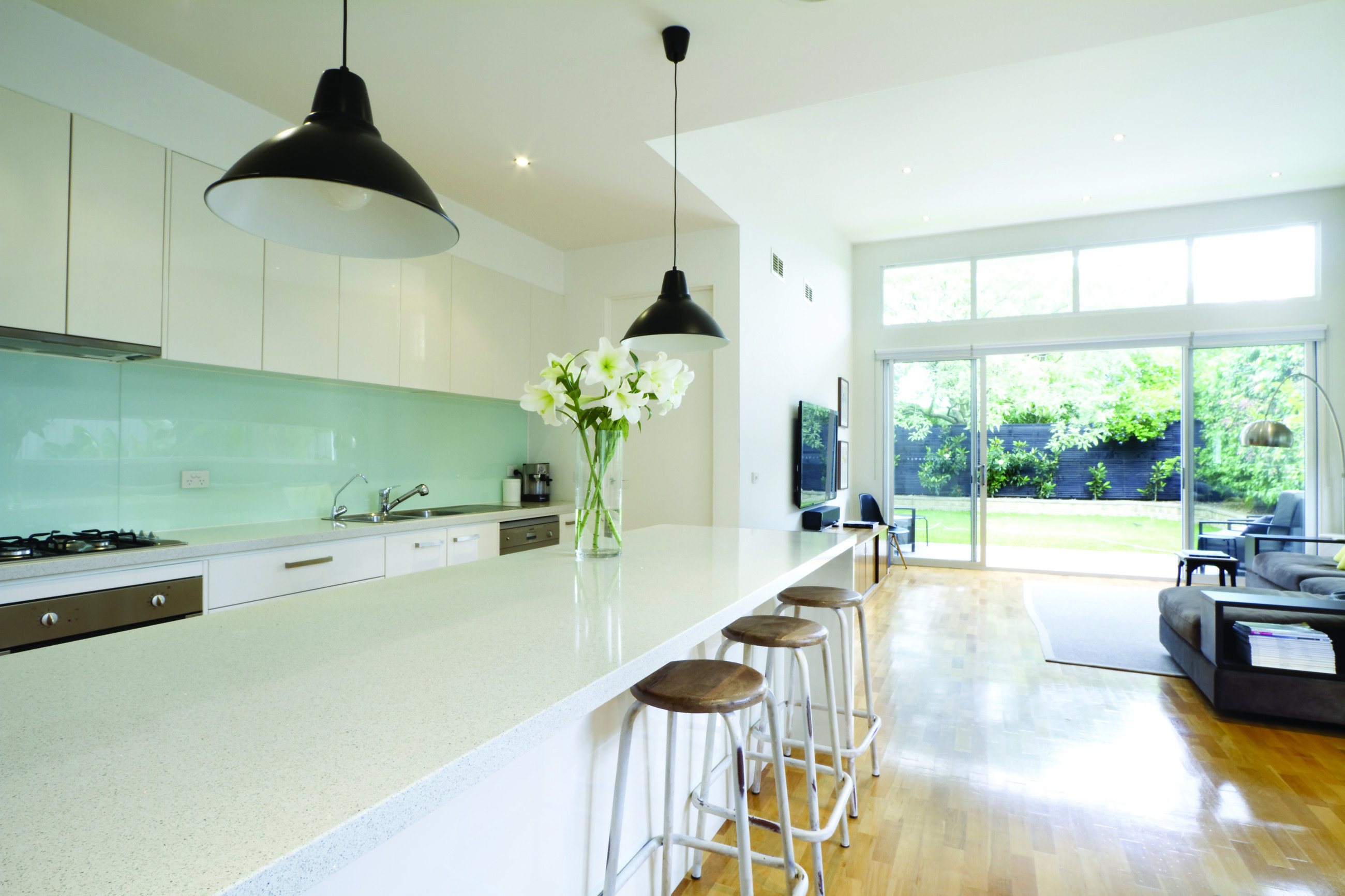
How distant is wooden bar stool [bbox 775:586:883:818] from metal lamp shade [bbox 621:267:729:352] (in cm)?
92

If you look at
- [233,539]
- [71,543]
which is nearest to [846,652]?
[233,539]

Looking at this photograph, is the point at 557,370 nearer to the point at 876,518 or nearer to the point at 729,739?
the point at 729,739

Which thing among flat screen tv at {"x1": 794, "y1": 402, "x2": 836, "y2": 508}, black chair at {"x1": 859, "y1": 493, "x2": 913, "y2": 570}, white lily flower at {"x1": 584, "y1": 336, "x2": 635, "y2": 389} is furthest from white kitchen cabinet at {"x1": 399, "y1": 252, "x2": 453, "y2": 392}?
black chair at {"x1": 859, "y1": 493, "x2": 913, "y2": 570}

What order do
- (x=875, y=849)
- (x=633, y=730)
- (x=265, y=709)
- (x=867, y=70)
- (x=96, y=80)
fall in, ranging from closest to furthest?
(x=265, y=709) → (x=633, y=730) → (x=875, y=849) → (x=96, y=80) → (x=867, y=70)

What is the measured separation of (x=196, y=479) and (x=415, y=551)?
3.08 ft

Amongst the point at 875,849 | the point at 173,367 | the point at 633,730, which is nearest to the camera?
the point at 633,730

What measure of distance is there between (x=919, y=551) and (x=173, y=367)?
656 cm

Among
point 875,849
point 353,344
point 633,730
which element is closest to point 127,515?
point 353,344

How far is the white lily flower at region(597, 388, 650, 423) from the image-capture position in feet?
5.55

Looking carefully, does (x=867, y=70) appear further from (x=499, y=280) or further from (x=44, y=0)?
(x=44, y=0)

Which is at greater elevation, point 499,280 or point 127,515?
point 499,280

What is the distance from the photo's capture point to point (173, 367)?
2.75 m

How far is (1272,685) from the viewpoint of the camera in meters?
2.93

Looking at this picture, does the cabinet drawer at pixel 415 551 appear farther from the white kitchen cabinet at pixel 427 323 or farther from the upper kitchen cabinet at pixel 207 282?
the upper kitchen cabinet at pixel 207 282
